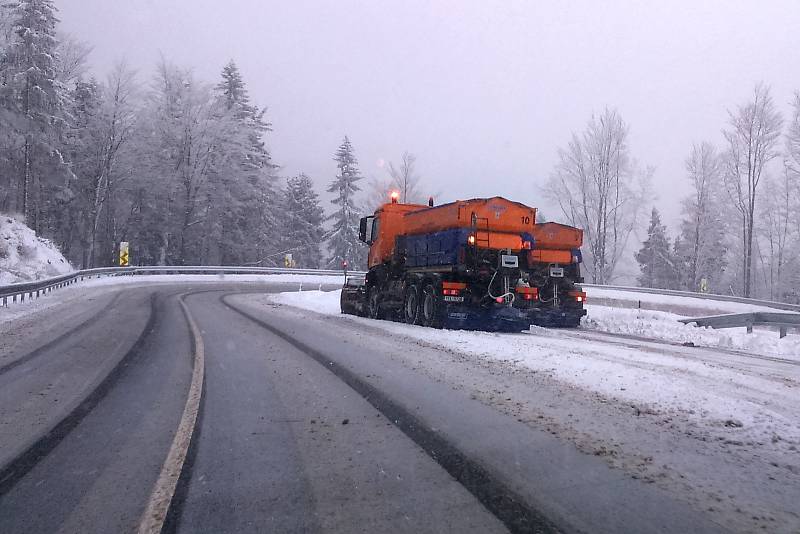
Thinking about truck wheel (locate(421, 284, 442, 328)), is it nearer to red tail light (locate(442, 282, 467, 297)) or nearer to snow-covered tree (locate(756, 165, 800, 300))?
red tail light (locate(442, 282, 467, 297))

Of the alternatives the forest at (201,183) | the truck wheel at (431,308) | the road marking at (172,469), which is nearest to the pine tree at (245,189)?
the forest at (201,183)

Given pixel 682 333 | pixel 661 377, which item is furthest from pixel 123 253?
pixel 661 377

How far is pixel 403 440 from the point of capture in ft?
15.3

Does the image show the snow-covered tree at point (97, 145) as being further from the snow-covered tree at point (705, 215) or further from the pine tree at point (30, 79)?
the snow-covered tree at point (705, 215)

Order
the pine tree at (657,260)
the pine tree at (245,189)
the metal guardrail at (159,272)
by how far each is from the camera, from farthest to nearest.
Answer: the pine tree at (657,260)
the pine tree at (245,189)
the metal guardrail at (159,272)

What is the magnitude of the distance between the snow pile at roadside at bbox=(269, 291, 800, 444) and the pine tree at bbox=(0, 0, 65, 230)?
33311 mm

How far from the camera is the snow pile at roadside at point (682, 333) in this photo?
1223 cm

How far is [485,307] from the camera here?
13414mm

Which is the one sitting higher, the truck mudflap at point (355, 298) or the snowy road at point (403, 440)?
the truck mudflap at point (355, 298)

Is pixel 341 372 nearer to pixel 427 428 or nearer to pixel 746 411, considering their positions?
pixel 427 428

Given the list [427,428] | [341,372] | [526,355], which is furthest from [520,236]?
[427,428]

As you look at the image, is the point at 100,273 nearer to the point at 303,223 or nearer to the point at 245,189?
the point at 245,189

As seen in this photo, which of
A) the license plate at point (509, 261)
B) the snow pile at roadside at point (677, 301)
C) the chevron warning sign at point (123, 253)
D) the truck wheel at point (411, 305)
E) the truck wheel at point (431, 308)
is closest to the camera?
the truck wheel at point (431, 308)

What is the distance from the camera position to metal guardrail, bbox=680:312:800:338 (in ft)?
44.2
